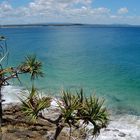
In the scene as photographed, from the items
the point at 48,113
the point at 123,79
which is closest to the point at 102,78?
the point at 123,79

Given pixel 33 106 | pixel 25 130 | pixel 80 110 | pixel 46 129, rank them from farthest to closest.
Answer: pixel 46 129 → pixel 25 130 → pixel 33 106 → pixel 80 110

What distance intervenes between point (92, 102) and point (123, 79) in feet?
114

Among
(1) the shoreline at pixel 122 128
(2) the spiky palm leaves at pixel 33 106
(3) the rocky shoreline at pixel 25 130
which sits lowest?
(1) the shoreline at pixel 122 128

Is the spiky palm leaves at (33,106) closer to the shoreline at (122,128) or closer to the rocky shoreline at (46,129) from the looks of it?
the rocky shoreline at (46,129)

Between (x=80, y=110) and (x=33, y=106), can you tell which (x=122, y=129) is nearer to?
(x=80, y=110)

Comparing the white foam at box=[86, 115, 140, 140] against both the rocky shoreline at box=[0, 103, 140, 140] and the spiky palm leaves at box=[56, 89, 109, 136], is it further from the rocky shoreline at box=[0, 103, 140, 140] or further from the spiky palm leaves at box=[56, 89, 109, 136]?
the spiky palm leaves at box=[56, 89, 109, 136]

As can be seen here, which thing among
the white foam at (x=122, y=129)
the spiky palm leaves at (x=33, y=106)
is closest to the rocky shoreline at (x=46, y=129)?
the white foam at (x=122, y=129)

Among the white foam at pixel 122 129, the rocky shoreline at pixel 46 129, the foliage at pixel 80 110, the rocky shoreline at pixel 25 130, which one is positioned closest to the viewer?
the foliage at pixel 80 110

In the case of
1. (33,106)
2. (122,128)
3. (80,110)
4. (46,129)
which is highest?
(80,110)

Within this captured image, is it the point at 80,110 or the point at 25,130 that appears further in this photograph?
the point at 25,130

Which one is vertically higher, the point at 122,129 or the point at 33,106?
the point at 33,106

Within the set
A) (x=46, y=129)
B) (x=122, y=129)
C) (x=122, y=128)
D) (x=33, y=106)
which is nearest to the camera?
(x=33, y=106)

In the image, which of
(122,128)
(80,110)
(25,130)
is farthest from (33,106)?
(122,128)

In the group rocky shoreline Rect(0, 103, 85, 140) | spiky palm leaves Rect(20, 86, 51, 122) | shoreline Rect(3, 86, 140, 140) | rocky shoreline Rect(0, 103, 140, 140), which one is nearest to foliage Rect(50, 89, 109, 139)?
spiky palm leaves Rect(20, 86, 51, 122)
